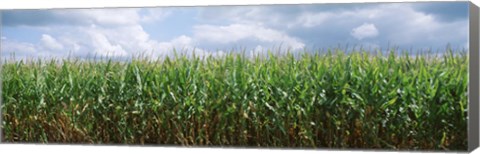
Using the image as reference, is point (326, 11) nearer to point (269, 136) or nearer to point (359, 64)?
point (359, 64)

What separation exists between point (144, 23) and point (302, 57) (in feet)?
5.02

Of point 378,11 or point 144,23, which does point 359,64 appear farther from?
point 144,23

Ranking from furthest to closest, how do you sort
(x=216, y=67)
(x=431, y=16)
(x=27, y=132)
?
(x=27, y=132) → (x=216, y=67) → (x=431, y=16)

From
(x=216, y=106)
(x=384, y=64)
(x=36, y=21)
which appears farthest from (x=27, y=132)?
(x=384, y=64)

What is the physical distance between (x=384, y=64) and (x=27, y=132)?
357 cm

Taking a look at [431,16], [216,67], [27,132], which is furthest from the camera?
[27,132]

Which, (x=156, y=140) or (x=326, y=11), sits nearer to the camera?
Result: (x=326, y=11)

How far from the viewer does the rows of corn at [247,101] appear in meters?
8.91

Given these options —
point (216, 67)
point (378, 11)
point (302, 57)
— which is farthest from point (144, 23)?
point (378, 11)

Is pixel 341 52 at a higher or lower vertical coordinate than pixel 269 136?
higher

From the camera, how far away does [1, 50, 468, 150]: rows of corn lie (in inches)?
351

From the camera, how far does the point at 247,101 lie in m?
9.34

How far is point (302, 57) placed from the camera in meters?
9.20

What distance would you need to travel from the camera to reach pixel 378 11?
8961 mm
